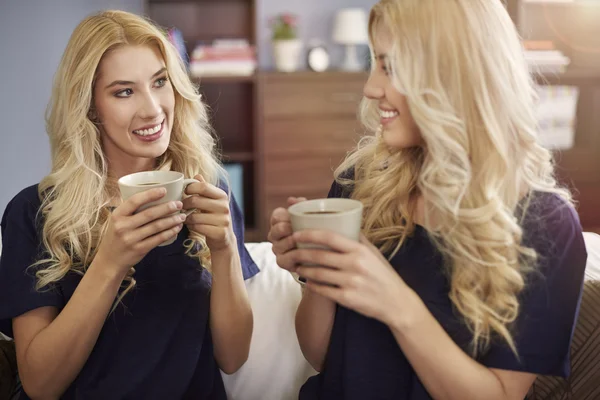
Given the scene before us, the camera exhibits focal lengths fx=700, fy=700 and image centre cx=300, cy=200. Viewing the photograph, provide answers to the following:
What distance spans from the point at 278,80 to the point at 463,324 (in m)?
2.95

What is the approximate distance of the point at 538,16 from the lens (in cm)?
424

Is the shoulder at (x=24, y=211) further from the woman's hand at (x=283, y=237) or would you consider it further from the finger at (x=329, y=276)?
the finger at (x=329, y=276)

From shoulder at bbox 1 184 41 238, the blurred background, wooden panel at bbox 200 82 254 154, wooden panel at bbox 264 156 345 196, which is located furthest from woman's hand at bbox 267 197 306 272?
wooden panel at bbox 200 82 254 154

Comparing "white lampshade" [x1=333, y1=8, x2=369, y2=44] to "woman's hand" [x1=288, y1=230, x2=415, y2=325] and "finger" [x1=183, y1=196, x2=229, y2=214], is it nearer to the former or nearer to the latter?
"finger" [x1=183, y1=196, x2=229, y2=214]

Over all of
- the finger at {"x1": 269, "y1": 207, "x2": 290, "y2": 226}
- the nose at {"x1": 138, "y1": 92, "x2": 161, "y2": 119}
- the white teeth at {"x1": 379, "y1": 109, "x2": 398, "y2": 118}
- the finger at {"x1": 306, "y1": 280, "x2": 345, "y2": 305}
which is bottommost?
the finger at {"x1": 306, "y1": 280, "x2": 345, "y2": 305}

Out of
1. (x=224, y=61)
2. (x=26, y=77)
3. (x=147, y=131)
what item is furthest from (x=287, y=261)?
(x=26, y=77)

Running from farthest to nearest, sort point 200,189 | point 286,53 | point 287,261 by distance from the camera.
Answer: point 286,53
point 200,189
point 287,261

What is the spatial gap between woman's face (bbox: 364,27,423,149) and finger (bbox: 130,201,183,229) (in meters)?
0.37

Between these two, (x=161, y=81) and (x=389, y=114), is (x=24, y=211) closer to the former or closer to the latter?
(x=161, y=81)

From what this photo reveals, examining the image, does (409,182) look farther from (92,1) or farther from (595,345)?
(92,1)

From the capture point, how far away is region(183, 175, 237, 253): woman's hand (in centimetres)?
122

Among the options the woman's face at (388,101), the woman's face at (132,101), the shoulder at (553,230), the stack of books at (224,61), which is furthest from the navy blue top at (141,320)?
the stack of books at (224,61)

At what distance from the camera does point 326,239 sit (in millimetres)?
971

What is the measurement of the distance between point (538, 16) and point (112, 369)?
3.69m
